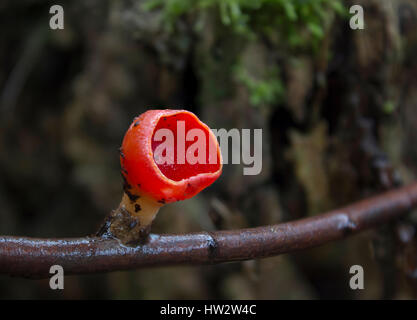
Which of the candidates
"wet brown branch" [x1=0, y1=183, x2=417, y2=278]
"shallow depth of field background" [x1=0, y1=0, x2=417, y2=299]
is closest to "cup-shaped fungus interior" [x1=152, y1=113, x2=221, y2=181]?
"wet brown branch" [x1=0, y1=183, x2=417, y2=278]

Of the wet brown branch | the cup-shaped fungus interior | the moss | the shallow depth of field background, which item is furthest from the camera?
the shallow depth of field background

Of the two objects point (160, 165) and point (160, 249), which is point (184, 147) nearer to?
point (160, 165)

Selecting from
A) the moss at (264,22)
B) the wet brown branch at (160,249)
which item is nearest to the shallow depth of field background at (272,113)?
the moss at (264,22)

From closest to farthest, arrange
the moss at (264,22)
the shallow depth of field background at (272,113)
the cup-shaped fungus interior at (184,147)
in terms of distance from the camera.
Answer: the cup-shaped fungus interior at (184,147)
the moss at (264,22)
the shallow depth of field background at (272,113)

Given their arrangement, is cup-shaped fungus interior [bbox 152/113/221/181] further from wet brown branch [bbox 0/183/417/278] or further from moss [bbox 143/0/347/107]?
moss [bbox 143/0/347/107]

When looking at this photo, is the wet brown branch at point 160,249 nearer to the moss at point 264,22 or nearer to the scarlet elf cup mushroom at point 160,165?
the scarlet elf cup mushroom at point 160,165

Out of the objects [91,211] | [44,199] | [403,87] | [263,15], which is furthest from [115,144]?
[403,87]
